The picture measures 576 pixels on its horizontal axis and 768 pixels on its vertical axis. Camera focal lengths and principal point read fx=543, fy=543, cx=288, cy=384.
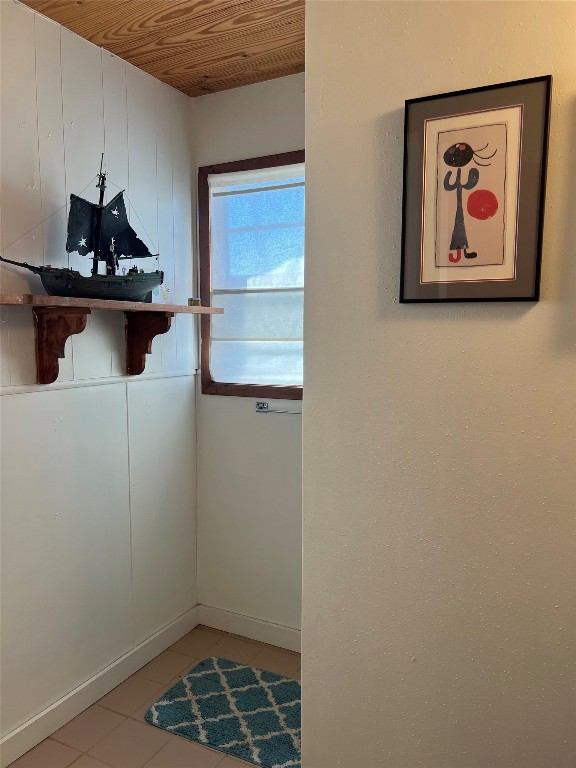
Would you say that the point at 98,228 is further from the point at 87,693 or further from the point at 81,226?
the point at 87,693

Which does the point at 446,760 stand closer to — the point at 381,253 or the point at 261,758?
the point at 261,758

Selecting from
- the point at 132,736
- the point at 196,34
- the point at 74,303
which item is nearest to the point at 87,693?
the point at 132,736

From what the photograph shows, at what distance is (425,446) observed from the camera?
108cm

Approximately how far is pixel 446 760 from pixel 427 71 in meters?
1.35

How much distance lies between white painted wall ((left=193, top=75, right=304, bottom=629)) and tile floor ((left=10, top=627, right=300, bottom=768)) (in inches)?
11.9

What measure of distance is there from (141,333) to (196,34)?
1.05 metres

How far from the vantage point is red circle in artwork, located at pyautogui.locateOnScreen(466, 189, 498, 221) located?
967mm

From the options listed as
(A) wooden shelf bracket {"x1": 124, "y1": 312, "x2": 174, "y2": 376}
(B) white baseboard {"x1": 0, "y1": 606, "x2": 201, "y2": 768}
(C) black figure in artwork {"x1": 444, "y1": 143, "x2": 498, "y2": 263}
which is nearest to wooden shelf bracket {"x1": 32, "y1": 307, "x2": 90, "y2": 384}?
(A) wooden shelf bracket {"x1": 124, "y1": 312, "x2": 174, "y2": 376}

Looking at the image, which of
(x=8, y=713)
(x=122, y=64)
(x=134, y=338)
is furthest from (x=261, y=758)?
(x=122, y=64)

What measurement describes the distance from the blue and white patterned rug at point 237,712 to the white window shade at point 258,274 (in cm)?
120

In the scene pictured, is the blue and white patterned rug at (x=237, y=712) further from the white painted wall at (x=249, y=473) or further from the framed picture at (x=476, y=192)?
the framed picture at (x=476, y=192)

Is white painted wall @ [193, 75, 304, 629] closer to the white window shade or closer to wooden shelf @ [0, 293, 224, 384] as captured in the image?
the white window shade

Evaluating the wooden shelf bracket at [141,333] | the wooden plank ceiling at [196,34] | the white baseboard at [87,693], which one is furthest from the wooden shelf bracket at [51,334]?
the white baseboard at [87,693]

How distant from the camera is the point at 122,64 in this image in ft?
6.72
